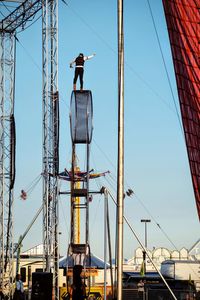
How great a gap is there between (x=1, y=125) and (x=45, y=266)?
27.1 ft

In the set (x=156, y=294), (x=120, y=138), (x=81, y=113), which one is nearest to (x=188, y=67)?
(x=81, y=113)

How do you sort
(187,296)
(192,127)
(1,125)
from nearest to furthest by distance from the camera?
1. (192,127)
2. (187,296)
3. (1,125)

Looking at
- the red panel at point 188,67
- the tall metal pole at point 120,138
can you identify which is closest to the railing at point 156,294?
the red panel at point 188,67

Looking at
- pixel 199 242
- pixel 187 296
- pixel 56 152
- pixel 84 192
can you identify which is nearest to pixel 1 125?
pixel 56 152

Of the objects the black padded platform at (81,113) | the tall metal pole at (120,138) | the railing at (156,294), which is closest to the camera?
the tall metal pole at (120,138)

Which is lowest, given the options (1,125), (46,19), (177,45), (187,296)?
(187,296)

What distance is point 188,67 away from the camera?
17422 millimetres

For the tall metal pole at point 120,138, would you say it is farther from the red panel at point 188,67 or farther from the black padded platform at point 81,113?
the black padded platform at point 81,113

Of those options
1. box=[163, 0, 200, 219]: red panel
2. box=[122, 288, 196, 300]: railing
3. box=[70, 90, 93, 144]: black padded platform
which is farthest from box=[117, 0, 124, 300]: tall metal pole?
box=[122, 288, 196, 300]: railing

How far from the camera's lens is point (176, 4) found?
17812 mm

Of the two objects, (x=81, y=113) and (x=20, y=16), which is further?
(x=20, y=16)

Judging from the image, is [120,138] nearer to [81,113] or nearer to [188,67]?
[188,67]

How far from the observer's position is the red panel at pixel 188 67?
17.1m

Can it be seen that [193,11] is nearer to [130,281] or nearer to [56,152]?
[56,152]
